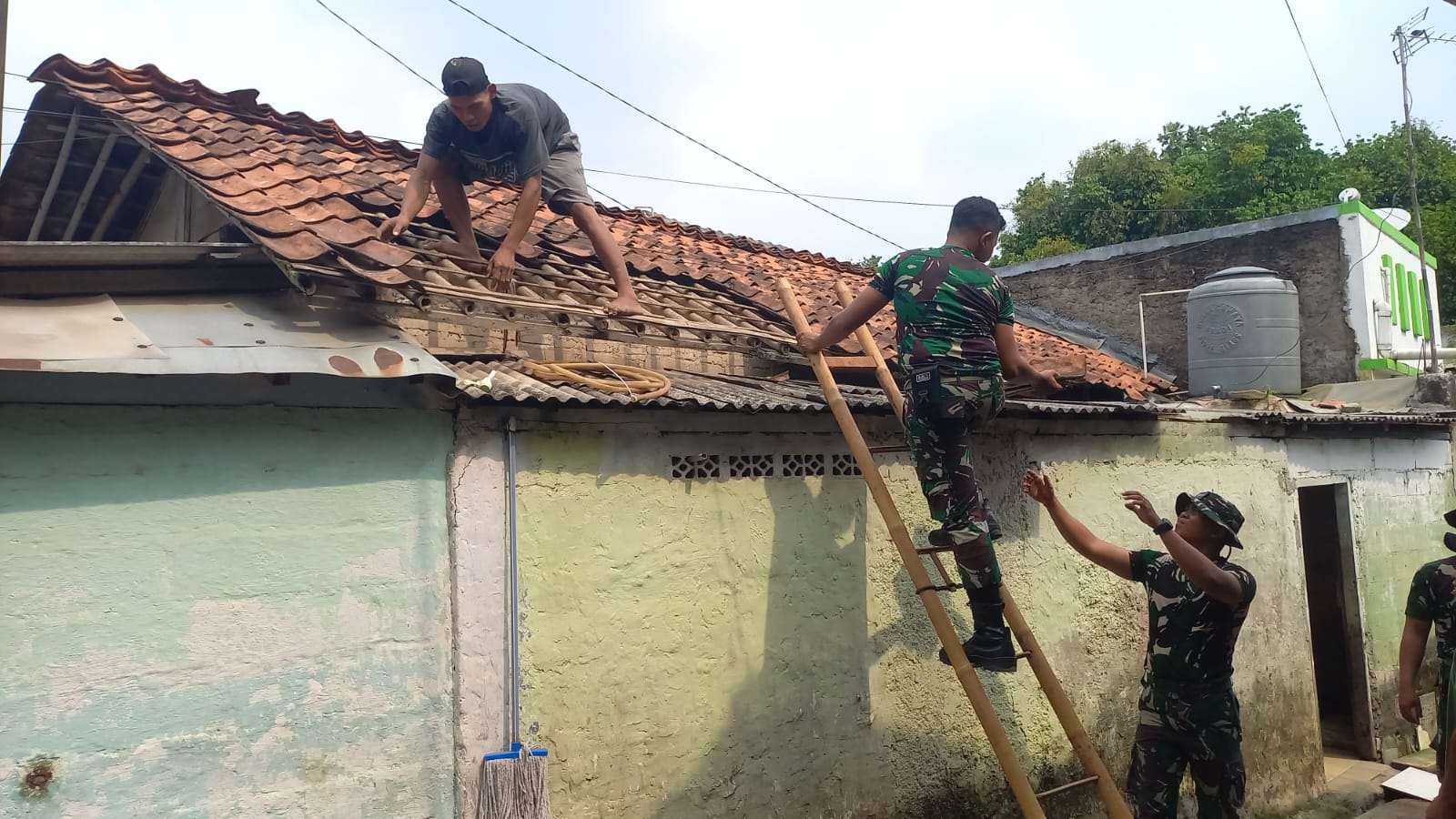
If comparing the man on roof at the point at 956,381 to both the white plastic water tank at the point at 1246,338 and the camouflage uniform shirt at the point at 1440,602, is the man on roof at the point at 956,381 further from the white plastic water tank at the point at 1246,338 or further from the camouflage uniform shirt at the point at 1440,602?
the white plastic water tank at the point at 1246,338

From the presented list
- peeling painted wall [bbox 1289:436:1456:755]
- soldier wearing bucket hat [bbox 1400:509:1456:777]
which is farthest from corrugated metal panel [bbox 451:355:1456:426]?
peeling painted wall [bbox 1289:436:1456:755]

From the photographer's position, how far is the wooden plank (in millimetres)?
5656

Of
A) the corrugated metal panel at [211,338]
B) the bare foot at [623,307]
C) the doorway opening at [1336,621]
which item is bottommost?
the doorway opening at [1336,621]

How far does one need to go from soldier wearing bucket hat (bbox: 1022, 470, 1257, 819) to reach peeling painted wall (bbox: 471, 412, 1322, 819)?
1151 mm

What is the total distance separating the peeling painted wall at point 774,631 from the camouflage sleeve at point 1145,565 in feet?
4.19

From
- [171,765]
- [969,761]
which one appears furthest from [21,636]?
[969,761]

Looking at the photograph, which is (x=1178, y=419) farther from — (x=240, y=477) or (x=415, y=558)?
(x=240, y=477)

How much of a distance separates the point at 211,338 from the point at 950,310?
2762mm

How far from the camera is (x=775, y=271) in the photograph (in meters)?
8.59

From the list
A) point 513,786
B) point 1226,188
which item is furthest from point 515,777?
point 1226,188

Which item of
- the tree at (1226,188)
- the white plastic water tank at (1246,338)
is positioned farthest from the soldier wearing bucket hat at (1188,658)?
the tree at (1226,188)

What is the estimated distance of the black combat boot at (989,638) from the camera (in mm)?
3926

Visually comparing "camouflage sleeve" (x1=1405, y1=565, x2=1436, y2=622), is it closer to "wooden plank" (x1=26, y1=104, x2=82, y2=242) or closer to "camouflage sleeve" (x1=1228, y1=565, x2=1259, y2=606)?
"camouflage sleeve" (x1=1228, y1=565, x2=1259, y2=606)

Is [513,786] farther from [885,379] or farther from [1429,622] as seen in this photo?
[1429,622]
